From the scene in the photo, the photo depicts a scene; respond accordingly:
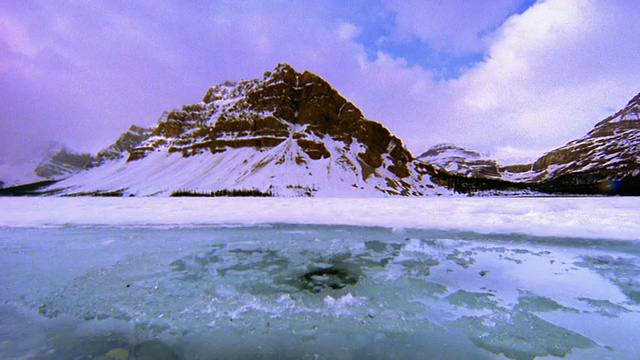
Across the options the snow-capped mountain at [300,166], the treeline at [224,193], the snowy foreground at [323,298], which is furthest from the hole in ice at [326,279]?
the treeline at [224,193]

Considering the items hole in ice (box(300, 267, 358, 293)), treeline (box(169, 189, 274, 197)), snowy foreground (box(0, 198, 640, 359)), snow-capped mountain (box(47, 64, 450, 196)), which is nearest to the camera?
snowy foreground (box(0, 198, 640, 359))

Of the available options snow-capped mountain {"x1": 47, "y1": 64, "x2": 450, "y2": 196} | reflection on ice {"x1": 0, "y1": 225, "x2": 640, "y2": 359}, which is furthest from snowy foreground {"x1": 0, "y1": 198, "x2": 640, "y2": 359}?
snow-capped mountain {"x1": 47, "y1": 64, "x2": 450, "y2": 196}

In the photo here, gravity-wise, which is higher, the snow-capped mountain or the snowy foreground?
the snow-capped mountain

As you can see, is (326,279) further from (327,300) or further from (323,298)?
(327,300)

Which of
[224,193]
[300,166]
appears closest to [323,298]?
[224,193]

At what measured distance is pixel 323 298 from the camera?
20.1ft

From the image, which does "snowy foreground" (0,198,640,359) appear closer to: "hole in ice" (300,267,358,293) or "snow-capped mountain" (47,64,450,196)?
"hole in ice" (300,267,358,293)

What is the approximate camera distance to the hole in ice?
686 centimetres

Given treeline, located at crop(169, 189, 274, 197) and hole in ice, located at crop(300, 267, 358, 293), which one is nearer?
hole in ice, located at crop(300, 267, 358, 293)

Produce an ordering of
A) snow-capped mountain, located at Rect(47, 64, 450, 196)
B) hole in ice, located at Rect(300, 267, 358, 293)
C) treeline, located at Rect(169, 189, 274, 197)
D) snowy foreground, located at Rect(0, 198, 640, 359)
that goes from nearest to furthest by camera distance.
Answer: snowy foreground, located at Rect(0, 198, 640, 359) → hole in ice, located at Rect(300, 267, 358, 293) → treeline, located at Rect(169, 189, 274, 197) → snow-capped mountain, located at Rect(47, 64, 450, 196)

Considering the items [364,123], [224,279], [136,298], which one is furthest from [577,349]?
[364,123]

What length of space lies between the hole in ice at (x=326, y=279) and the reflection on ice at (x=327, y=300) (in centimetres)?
5

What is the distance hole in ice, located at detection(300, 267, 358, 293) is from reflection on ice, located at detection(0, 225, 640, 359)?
51 millimetres

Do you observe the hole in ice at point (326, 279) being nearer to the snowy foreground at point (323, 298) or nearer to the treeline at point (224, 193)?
the snowy foreground at point (323, 298)
